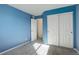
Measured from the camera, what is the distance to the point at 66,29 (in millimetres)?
4113

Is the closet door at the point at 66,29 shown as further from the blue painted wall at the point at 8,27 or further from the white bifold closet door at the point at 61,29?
the blue painted wall at the point at 8,27

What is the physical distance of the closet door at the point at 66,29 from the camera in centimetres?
392

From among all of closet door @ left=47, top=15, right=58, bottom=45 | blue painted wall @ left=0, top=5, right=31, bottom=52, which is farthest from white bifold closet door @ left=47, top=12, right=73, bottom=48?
blue painted wall @ left=0, top=5, right=31, bottom=52

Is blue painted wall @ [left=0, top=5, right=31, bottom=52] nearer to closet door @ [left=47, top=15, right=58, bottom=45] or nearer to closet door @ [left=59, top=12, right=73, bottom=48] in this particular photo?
closet door @ [left=47, top=15, right=58, bottom=45]

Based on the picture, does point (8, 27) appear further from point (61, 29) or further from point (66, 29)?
point (66, 29)

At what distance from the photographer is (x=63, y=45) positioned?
4.27 meters

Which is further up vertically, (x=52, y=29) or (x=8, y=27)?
(x=8, y=27)

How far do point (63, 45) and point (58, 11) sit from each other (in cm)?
186

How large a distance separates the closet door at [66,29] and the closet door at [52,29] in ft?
0.85

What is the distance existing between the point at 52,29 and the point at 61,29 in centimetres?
57

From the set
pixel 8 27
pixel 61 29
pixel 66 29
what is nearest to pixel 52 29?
pixel 61 29

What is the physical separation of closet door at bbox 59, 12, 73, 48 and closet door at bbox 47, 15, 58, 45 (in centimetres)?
Answer: 26

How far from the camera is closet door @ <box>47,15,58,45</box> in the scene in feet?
15.0
